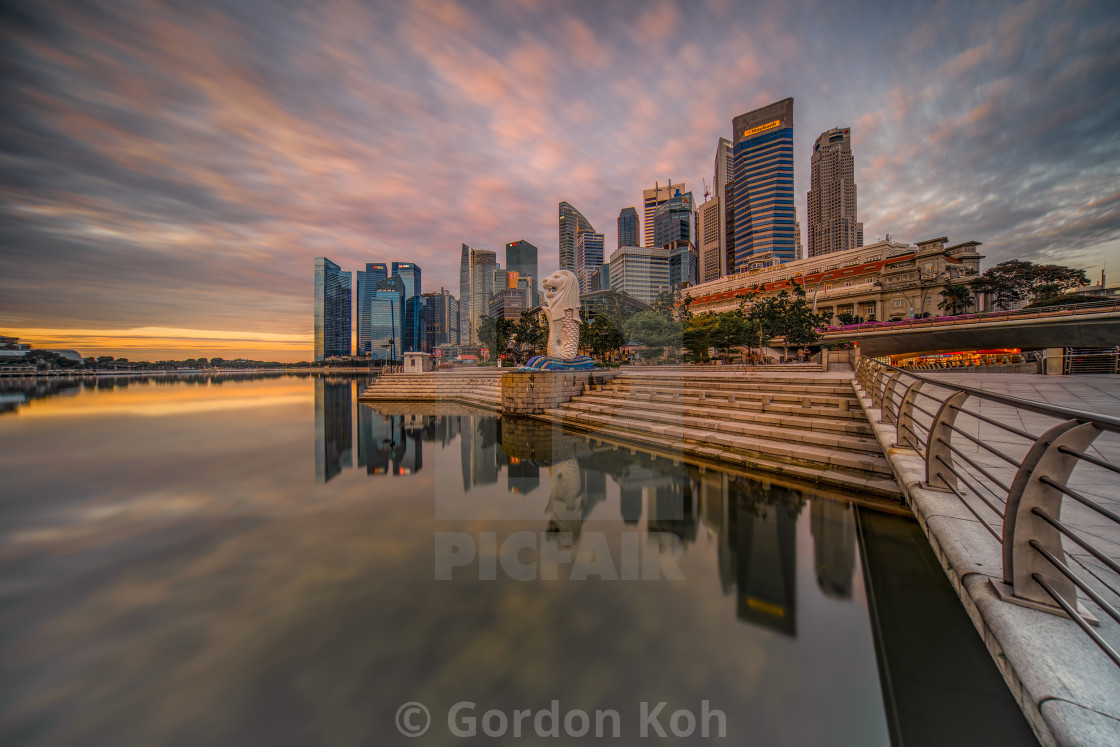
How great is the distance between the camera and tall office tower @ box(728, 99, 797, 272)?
90125 mm

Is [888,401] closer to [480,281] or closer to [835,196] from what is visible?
[835,196]

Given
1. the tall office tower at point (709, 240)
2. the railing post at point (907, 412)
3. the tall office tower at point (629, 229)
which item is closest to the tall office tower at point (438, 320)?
the tall office tower at point (629, 229)

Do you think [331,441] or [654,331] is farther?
[654,331]

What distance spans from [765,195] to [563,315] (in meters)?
97.5

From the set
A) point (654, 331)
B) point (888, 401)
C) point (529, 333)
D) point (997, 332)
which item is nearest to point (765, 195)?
point (654, 331)

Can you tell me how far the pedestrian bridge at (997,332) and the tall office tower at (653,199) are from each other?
133 metres

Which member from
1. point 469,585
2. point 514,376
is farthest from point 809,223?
point 469,585

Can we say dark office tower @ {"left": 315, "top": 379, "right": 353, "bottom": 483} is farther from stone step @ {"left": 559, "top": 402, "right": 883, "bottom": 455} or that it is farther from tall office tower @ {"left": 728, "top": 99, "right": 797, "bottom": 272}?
tall office tower @ {"left": 728, "top": 99, "right": 797, "bottom": 272}

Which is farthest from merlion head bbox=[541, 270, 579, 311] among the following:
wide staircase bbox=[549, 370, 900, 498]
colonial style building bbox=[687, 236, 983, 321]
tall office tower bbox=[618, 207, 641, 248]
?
tall office tower bbox=[618, 207, 641, 248]

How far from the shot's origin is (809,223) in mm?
150625

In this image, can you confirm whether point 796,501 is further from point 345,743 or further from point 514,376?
point 514,376

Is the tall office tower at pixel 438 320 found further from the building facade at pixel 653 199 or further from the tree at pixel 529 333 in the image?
the tree at pixel 529 333

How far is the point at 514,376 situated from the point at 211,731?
14612 millimetres

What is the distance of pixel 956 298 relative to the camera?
42.3 m
